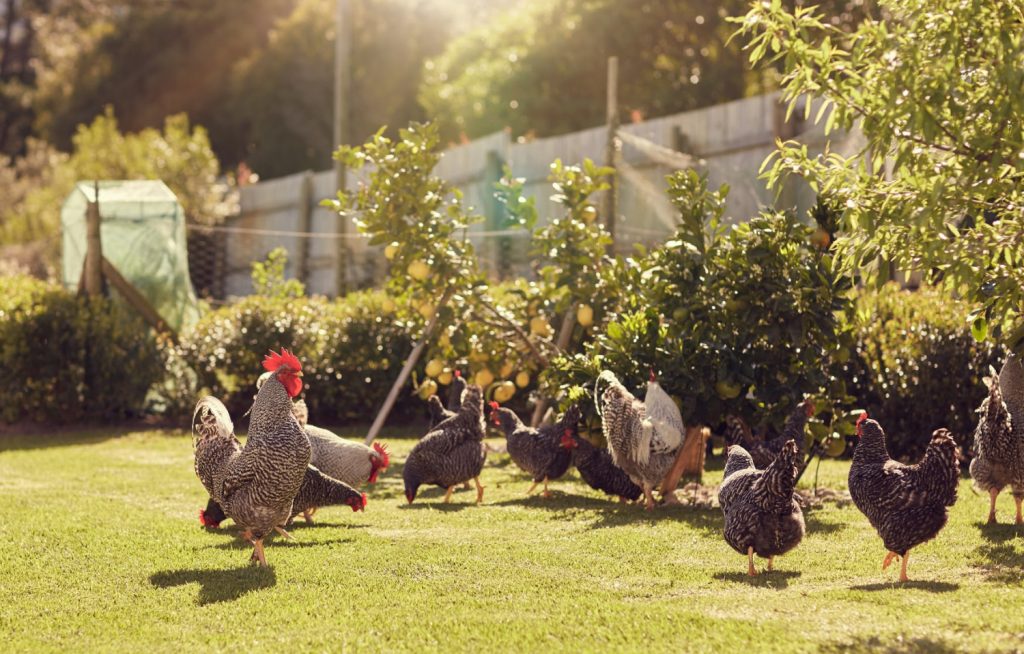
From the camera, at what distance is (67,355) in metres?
15.6

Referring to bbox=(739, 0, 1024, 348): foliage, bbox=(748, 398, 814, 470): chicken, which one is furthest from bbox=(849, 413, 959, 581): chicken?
bbox=(748, 398, 814, 470): chicken

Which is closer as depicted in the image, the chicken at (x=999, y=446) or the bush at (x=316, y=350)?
the chicken at (x=999, y=446)

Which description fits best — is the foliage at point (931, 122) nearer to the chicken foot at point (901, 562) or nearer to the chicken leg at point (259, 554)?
the chicken foot at point (901, 562)

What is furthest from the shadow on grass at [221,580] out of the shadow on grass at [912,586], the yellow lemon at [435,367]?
the yellow lemon at [435,367]

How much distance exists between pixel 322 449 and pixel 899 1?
526 cm

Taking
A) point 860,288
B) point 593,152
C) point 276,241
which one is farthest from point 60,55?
point 860,288

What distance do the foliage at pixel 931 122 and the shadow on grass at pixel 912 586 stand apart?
60.6 inches

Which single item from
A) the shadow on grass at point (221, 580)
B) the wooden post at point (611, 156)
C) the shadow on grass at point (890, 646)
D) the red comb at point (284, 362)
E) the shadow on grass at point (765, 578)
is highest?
the wooden post at point (611, 156)

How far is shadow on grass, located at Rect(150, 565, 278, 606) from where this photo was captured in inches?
254

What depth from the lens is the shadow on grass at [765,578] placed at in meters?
6.62

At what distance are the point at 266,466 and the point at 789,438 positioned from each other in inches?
148

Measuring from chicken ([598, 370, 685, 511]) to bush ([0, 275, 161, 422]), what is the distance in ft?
28.4

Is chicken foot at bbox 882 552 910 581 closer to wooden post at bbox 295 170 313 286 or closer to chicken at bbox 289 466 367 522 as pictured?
chicken at bbox 289 466 367 522

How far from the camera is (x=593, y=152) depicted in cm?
1898
